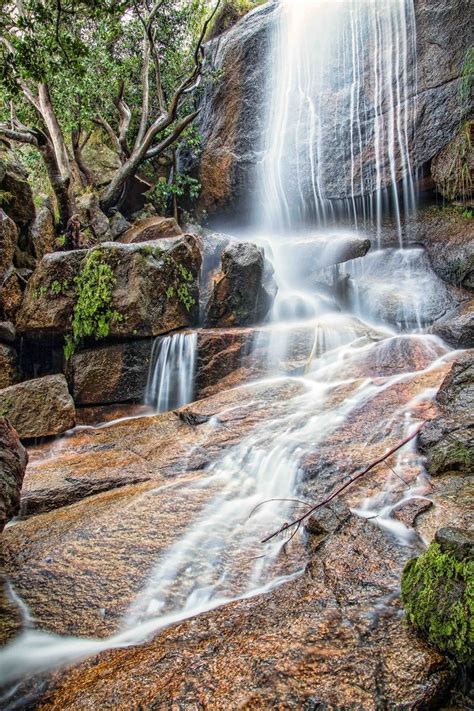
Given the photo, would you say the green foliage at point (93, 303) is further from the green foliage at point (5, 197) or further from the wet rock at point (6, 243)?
the green foliage at point (5, 197)

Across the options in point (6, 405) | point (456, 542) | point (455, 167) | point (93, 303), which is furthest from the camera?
point (455, 167)

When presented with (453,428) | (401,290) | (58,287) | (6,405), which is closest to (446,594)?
(453,428)

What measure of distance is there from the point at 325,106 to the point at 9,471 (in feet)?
Result: 47.0

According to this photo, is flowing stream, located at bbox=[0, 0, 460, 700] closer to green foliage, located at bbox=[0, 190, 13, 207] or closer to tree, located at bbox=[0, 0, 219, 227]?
tree, located at bbox=[0, 0, 219, 227]

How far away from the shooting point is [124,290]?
815cm

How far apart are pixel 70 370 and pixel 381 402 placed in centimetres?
578

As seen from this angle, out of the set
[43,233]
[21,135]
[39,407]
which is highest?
[21,135]

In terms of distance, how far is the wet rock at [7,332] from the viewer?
7.66 m

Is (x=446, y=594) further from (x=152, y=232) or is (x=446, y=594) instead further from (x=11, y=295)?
(x=152, y=232)

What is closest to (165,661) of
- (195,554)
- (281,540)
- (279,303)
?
(195,554)

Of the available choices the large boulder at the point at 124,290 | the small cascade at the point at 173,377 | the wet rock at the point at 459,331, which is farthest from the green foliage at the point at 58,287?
the wet rock at the point at 459,331

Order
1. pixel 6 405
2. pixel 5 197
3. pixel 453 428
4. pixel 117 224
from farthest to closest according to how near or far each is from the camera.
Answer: pixel 117 224 → pixel 5 197 → pixel 6 405 → pixel 453 428

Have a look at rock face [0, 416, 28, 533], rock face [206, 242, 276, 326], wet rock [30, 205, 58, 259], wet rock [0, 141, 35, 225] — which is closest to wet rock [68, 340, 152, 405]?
rock face [206, 242, 276, 326]

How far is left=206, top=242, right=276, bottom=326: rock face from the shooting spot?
9.17 meters
